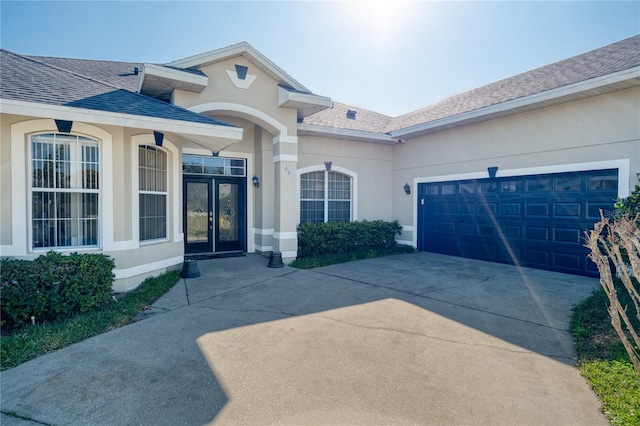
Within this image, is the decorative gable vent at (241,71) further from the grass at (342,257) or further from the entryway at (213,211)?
the grass at (342,257)

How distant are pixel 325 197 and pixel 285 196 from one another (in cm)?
269

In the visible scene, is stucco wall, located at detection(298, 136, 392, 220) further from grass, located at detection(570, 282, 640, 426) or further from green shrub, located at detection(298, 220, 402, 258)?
grass, located at detection(570, 282, 640, 426)

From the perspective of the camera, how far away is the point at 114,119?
5.75m

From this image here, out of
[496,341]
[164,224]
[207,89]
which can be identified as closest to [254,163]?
[207,89]

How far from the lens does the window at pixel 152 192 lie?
23.2 ft

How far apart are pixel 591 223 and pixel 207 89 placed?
9526 millimetres

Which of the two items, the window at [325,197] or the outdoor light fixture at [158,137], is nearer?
the outdoor light fixture at [158,137]

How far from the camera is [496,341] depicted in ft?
14.5

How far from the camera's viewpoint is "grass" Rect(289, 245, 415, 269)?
927cm

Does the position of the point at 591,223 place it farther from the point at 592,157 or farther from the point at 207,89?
the point at 207,89

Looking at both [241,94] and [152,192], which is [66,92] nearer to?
[152,192]

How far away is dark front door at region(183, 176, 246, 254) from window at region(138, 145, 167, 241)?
7.24 feet

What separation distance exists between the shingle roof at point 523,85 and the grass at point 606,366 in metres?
5.31

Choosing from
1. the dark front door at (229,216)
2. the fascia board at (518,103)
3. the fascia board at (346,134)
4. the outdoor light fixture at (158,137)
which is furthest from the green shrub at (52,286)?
the fascia board at (518,103)
